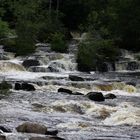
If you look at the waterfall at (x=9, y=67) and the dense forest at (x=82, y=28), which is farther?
the dense forest at (x=82, y=28)

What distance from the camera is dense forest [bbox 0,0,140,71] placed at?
46.9m

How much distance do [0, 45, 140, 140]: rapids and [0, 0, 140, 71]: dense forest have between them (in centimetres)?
417

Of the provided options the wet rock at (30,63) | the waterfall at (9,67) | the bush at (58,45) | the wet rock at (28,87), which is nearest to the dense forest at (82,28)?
the bush at (58,45)

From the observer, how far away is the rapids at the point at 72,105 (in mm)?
21594

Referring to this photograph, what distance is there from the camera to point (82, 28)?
53594mm

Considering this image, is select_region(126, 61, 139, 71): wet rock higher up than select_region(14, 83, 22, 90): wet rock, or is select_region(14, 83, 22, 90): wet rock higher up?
select_region(126, 61, 139, 71): wet rock

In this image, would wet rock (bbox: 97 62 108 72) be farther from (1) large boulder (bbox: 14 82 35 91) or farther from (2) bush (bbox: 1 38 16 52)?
(1) large boulder (bbox: 14 82 35 91)

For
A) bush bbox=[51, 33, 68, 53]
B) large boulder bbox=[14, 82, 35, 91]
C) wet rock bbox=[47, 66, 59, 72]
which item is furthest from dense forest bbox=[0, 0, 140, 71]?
large boulder bbox=[14, 82, 35, 91]

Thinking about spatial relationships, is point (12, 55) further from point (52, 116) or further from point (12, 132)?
point (12, 132)

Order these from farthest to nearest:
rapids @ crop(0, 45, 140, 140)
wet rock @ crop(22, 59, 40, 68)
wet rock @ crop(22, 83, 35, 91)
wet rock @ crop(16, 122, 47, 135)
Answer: wet rock @ crop(22, 59, 40, 68), wet rock @ crop(22, 83, 35, 91), rapids @ crop(0, 45, 140, 140), wet rock @ crop(16, 122, 47, 135)

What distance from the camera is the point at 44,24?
57438 mm

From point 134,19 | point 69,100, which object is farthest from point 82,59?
point 69,100

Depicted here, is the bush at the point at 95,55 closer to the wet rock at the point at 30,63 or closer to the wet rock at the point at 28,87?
the wet rock at the point at 30,63

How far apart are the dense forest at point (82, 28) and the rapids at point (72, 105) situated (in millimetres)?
4174
